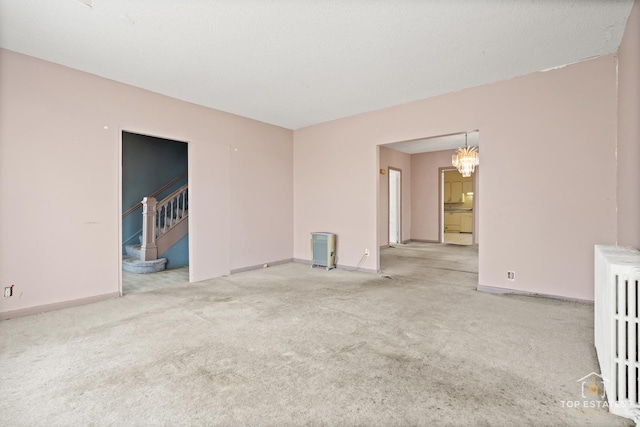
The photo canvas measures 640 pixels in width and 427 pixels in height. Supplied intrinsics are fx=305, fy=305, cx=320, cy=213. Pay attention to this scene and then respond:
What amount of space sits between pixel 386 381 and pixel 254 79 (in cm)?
366

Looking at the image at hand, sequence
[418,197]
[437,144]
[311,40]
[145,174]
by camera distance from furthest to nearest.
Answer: [418,197]
[437,144]
[145,174]
[311,40]

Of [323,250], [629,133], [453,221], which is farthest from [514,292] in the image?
[453,221]

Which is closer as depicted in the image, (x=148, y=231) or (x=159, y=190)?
(x=148, y=231)

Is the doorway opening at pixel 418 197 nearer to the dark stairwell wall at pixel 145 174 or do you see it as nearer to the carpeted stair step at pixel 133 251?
the dark stairwell wall at pixel 145 174

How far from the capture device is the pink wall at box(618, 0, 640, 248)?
2541 mm

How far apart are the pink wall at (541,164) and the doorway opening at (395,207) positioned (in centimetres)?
436

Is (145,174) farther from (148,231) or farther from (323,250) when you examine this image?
(323,250)

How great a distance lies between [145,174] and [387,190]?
6.12 metres

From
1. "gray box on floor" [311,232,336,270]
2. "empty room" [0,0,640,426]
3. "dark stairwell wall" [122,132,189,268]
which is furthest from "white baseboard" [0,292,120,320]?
"gray box on floor" [311,232,336,270]

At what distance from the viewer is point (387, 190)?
851cm

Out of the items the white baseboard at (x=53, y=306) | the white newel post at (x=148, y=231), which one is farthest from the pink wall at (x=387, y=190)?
the white baseboard at (x=53, y=306)

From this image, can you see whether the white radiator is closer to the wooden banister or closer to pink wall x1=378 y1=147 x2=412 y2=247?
pink wall x1=378 y1=147 x2=412 y2=247

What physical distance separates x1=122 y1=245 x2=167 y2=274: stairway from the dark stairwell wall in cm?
45

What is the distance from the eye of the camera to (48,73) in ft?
11.2
